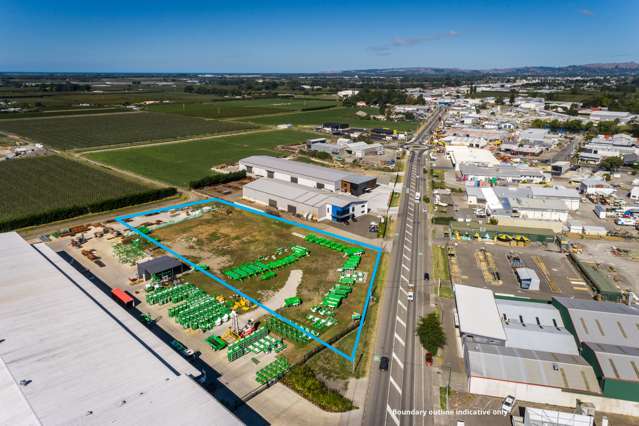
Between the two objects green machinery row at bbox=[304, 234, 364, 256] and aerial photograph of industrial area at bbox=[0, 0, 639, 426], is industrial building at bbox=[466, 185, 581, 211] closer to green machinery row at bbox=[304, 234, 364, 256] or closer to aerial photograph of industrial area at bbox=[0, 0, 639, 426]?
aerial photograph of industrial area at bbox=[0, 0, 639, 426]

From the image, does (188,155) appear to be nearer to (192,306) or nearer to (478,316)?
(192,306)

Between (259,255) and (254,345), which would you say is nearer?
(254,345)

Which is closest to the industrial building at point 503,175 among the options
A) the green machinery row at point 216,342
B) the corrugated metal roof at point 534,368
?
the corrugated metal roof at point 534,368

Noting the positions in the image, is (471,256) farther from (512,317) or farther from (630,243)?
(630,243)

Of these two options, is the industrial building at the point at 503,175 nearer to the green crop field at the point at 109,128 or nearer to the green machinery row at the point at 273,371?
the green machinery row at the point at 273,371

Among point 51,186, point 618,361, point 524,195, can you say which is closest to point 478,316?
point 618,361

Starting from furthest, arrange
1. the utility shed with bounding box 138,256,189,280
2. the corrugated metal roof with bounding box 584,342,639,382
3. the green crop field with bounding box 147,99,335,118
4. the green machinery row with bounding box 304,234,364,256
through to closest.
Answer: the green crop field with bounding box 147,99,335,118 < the green machinery row with bounding box 304,234,364,256 < the utility shed with bounding box 138,256,189,280 < the corrugated metal roof with bounding box 584,342,639,382

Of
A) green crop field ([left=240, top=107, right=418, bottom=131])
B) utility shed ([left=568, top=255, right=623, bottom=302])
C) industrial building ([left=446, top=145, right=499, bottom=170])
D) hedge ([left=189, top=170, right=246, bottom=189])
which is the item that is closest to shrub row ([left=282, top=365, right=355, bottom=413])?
utility shed ([left=568, top=255, right=623, bottom=302])

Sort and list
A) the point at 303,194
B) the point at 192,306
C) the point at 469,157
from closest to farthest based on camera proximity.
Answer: the point at 192,306
the point at 303,194
the point at 469,157
